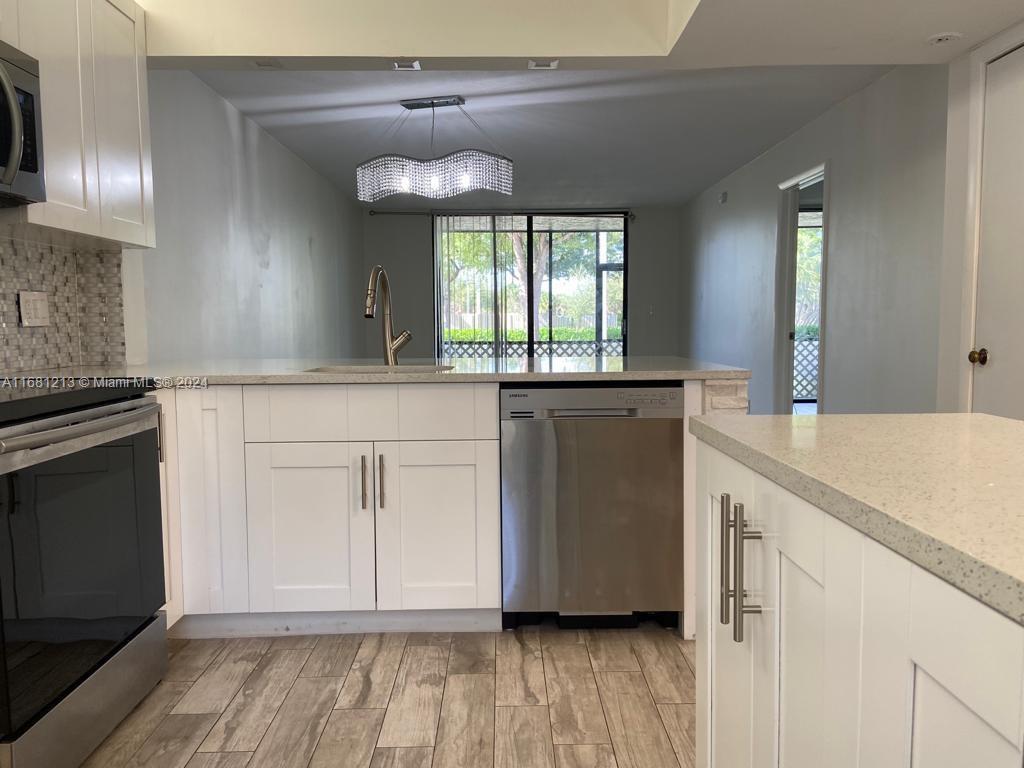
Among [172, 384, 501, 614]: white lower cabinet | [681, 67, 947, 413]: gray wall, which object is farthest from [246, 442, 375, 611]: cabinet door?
[681, 67, 947, 413]: gray wall

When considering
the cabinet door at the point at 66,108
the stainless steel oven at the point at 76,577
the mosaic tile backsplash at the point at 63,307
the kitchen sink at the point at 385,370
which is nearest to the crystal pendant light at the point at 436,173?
the mosaic tile backsplash at the point at 63,307

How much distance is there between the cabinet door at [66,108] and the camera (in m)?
1.86

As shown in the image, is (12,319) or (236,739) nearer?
(236,739)

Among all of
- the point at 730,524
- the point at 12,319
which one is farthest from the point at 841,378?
the point at 12,319

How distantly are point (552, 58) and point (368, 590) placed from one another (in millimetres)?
2027

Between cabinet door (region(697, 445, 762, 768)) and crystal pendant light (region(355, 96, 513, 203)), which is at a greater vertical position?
crystal pendant light (region(355, 96, 513, 203))

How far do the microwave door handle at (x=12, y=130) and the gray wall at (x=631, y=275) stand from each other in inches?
249

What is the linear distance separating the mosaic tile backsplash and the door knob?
327 centimetres

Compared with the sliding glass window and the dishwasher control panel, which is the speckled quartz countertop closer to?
the dishwasher control panel

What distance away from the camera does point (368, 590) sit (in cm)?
226

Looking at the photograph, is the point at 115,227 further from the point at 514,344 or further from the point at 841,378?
the point at 514,344

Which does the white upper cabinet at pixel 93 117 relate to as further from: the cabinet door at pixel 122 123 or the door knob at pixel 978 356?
the door knob at pixel 978 356

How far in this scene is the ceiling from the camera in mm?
3795

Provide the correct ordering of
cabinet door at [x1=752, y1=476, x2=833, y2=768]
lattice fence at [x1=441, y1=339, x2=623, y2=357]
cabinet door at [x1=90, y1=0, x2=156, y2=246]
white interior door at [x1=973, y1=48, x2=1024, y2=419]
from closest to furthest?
cabinet door at [x1=752, y1=476, x2=833, y2=768] < cabinet door at [x1=90, y1=0, x2=156, y2=246] < white interior door at [x1=973, y1=48, x2=1024, y2=419] < lattice fence at [x1=441, y1=339, x2=623, y2=357]
